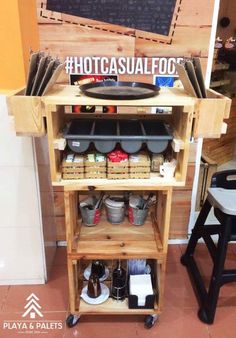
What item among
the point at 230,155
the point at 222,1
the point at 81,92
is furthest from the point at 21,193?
the point at 222,1

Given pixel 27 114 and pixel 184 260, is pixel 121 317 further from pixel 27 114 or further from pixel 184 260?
pixel 27 114

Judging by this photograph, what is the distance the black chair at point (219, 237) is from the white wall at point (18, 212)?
92cm

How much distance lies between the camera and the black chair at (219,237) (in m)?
1.46

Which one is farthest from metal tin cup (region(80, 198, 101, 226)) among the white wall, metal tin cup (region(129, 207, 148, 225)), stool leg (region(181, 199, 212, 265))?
stool leg (region(181, 199, 212, 265))

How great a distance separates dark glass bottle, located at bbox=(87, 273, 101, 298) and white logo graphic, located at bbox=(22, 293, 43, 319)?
32 cm

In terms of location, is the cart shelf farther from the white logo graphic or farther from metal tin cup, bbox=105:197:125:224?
the white logo graphic

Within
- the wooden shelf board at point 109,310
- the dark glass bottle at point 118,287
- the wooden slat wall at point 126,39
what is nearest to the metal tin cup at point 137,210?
the dark glass bottle at point 118,287

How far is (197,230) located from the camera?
1.86 metres

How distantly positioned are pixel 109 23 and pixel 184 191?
111cm

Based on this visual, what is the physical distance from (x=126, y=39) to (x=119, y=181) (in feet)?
2.91

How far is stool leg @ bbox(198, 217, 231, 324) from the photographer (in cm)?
146

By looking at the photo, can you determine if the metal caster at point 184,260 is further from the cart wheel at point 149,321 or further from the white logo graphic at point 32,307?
the white logo graphic at point 32,307

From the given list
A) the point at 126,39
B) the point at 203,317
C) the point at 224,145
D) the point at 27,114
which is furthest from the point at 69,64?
the point at 224,145

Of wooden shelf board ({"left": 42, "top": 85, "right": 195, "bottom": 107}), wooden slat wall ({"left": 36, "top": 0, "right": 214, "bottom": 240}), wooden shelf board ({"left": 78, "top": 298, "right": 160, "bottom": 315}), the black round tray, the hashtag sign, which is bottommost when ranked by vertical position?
wooden shelf board ({"left": 78, "top": 298, "right": 160, "bottom": 315})
